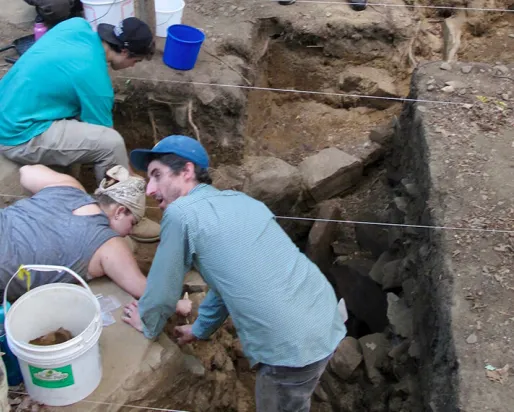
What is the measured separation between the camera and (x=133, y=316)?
3.13 m

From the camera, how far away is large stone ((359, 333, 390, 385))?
3.82 metres

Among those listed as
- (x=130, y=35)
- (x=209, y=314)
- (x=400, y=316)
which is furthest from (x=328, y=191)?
(x=209, y=314)

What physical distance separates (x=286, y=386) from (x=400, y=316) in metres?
1.29

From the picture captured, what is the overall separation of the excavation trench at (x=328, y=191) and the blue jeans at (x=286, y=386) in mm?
552

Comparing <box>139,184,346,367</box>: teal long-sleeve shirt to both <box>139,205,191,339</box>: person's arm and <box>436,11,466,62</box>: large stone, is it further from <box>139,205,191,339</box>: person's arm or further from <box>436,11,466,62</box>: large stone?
<box>436,11,466,62</box>: large stone

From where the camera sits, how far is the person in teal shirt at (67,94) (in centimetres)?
387

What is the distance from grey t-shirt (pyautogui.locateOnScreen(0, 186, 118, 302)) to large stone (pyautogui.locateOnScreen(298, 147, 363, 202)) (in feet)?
7.14

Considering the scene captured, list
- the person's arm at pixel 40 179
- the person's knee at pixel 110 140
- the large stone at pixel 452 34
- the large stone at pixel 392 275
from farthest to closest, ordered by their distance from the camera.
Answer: the large stone at pixel 452 34, the large stone at pixel 392 275, the person's knee at pixel 110 140, the person's arm at pixel 40 179

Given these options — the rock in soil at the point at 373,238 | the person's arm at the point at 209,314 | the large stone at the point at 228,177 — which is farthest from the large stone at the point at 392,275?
the person's arm at the point at 209,314

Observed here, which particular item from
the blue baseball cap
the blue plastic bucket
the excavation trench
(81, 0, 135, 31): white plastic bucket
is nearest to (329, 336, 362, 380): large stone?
the excavation trench

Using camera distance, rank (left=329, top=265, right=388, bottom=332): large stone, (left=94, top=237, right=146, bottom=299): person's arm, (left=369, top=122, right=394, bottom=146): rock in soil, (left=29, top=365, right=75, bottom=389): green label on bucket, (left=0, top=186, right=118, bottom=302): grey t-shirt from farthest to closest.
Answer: (left=369, top=122, right=394, bottom=146): rock in soil < (left=329, top=265, right=388, bottom=332): large stone < (left=94, top=237, right=146, bottom=299): person's arm < (left=0, top=186, right=118, bottom=302): grey t-shirt < (left=29, top=365, right=75, bottom=389): green label on bucket

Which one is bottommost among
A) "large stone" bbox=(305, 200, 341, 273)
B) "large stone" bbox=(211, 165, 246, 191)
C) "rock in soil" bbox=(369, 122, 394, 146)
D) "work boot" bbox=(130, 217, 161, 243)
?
"large stone" bbox=(305, 200, 341, 273)

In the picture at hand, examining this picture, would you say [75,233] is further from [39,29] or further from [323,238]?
[39,29]

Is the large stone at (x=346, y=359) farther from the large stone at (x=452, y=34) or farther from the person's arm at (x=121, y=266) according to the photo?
the large stone at (x=452, y=34)
